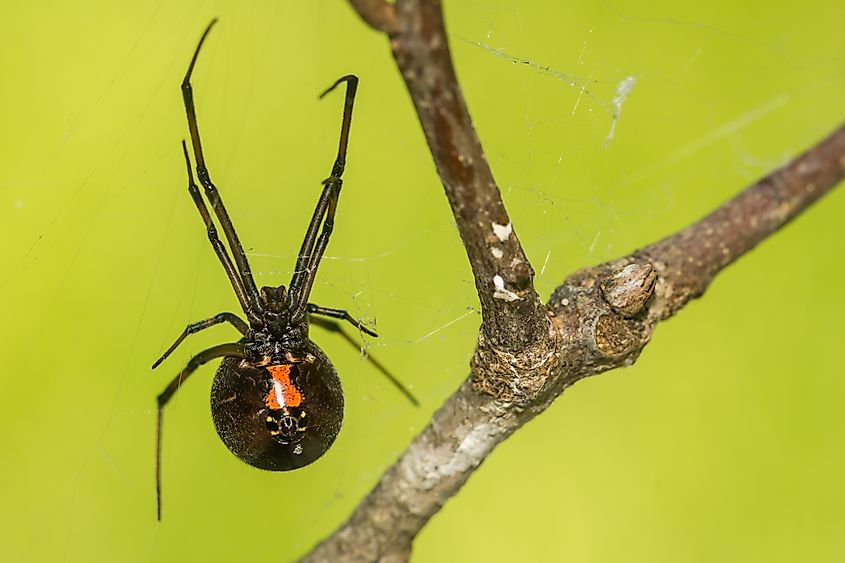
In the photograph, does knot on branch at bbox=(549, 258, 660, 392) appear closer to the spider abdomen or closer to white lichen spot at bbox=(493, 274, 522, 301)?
white lichen spot at bbox=(493, 274, 522, 301)

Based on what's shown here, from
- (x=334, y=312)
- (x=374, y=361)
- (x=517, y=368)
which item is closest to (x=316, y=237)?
(x=334, y=312)

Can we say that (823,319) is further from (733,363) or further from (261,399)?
(261,399)

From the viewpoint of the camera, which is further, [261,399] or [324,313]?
[324,313]

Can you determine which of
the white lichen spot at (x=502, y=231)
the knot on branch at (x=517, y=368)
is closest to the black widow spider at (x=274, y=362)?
the knot on branch at (x=517, y=368)

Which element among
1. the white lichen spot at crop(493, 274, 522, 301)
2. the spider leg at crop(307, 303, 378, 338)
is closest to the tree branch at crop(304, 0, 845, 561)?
the white lichen spot at crop(493, 274, 522, 301)

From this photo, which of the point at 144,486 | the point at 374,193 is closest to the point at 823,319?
the point at 374,193

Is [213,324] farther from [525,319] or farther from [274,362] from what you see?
[525,319]
